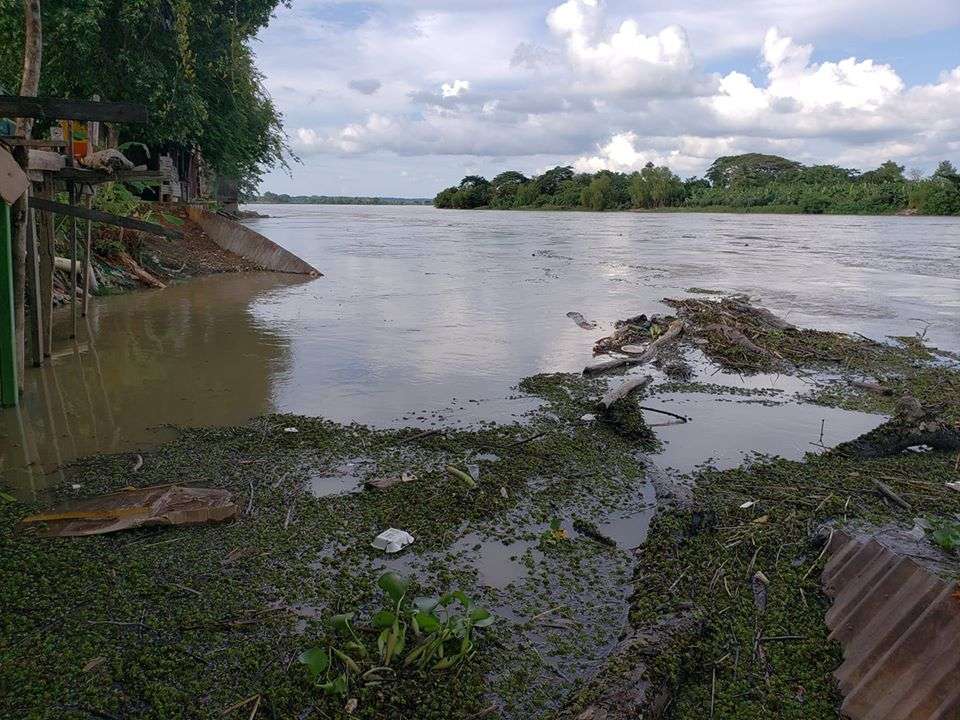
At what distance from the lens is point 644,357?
365 inches

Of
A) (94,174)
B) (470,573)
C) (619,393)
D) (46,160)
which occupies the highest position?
(46,160)

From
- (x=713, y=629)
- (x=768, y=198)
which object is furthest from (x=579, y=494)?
(x=768, y=198)

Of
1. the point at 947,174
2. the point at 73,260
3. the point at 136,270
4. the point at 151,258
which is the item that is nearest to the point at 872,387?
the point at 73,260

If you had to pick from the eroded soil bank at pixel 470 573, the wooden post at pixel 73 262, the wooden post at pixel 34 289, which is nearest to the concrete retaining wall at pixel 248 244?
the wooden post at pixel 73 262

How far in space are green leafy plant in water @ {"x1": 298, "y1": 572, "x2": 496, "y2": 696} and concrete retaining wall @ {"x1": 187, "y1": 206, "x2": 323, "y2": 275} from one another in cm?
1553

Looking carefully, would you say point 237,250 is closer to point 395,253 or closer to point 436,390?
point 395,253

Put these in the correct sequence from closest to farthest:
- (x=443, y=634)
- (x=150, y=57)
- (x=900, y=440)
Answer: (x=443, y=634), (x=900, y=440), (x=150, y=57)

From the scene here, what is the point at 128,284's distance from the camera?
14.1m

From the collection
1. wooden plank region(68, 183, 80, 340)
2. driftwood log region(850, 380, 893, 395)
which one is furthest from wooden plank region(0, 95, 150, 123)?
driftwood log region(850, 380, 893, 395)

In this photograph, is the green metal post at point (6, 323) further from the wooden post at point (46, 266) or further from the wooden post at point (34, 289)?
the wooden post at point (46, 266)

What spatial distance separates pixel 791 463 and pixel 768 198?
8835 cm

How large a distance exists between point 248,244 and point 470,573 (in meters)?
16.3

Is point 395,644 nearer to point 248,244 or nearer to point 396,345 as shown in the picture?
point 396,345

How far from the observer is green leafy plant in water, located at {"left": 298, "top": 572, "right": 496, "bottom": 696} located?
3045 millimetres
